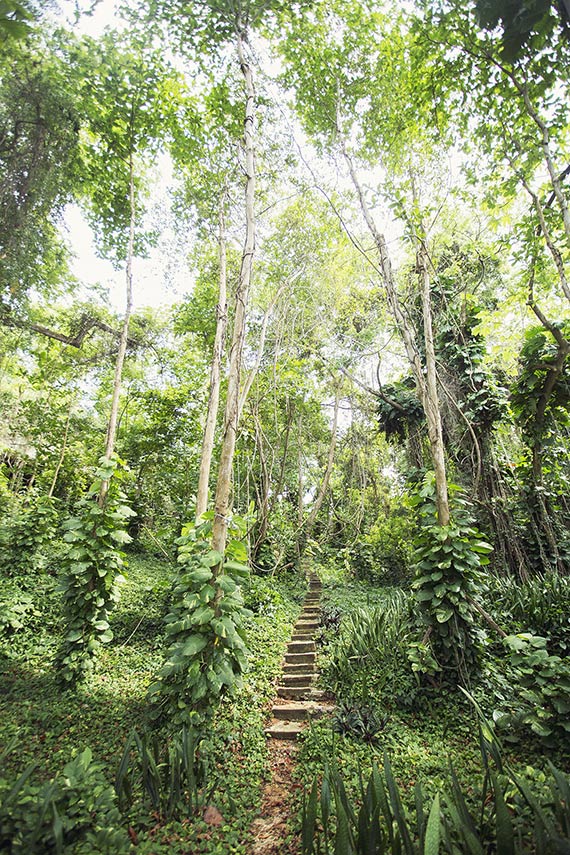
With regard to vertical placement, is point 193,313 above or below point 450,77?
above

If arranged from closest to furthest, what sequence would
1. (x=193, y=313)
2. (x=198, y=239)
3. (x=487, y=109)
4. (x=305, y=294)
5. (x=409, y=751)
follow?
1. (x=409, y=751)
2. (x=487, y=109)
3. (x=198, y=239)
4. (x=193, y=313)
5. (x=305, y=294)

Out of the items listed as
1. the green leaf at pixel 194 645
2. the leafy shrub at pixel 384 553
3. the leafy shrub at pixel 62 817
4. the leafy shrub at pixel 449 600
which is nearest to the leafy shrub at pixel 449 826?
the leafy shrub at pixel 62 817

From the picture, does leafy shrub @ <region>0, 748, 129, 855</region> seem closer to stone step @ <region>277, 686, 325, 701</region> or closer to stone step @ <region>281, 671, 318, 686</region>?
stone step @ <region>277, 686, 325, 701</region>

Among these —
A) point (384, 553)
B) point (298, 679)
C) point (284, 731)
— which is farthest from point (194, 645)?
point (384, 553)

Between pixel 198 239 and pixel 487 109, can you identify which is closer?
pixel 487 109

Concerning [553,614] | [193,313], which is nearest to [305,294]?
[193,313]

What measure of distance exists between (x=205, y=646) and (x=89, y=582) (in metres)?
1.93

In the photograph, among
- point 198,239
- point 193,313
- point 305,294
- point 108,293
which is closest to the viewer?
point 198,239

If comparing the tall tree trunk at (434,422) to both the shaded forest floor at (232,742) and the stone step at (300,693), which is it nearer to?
the shaded forest floor at (232,742)

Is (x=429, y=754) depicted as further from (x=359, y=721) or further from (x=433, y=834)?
(x=433, y=834)

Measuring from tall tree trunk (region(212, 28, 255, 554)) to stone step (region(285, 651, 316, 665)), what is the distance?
2423 mm

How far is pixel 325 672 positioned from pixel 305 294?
774 cm

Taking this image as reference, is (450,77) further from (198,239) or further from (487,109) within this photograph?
(198,239)

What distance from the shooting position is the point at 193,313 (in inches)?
332
